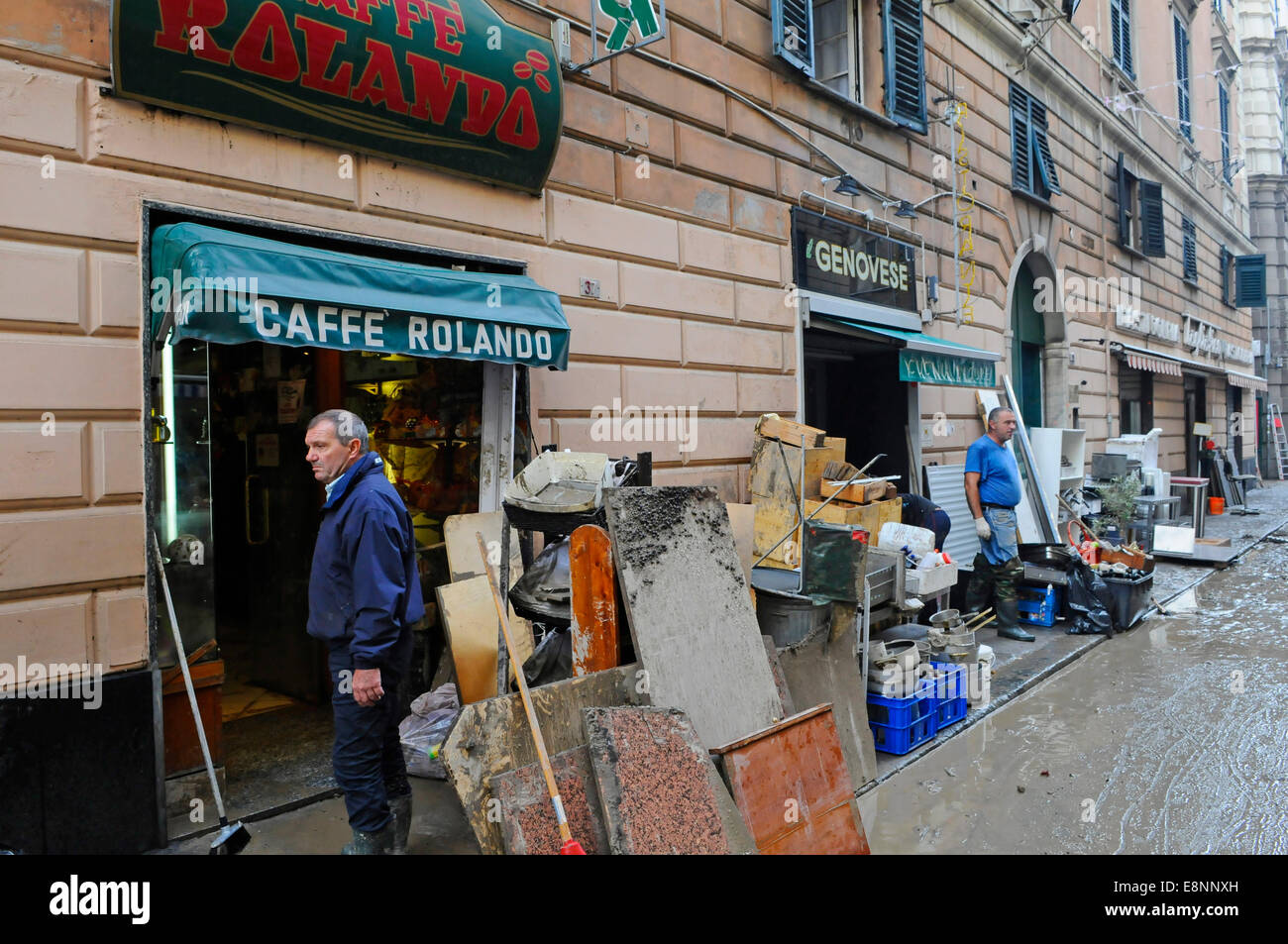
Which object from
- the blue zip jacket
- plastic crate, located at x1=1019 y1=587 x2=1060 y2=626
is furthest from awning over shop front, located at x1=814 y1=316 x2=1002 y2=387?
the blue zip jacket

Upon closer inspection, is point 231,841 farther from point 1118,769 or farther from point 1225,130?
point 1225,130

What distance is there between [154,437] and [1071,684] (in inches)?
247

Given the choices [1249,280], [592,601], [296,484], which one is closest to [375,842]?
[592,601]

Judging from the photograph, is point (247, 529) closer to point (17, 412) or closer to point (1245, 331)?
point (17, 412)

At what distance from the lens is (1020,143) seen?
12477mm

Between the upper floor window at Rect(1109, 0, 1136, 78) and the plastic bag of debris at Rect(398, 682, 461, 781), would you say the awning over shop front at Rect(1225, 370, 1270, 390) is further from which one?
the plastic bag of debris at Rect(398, 682, 461, 781)

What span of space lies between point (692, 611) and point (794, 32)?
20.4ft

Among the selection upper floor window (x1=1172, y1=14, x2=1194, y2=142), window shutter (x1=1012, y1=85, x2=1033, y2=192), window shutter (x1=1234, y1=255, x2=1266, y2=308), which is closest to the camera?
window shutter (x1=1012, y1=85, x2=1033, y2=192)

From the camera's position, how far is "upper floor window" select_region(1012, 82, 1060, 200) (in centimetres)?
1232

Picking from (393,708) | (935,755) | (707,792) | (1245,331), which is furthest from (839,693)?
(1245,331)

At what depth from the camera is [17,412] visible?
3.79 meters

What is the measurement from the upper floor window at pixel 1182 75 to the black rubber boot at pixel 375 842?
868 inches

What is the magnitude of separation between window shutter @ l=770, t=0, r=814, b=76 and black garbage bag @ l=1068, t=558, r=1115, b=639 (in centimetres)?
545

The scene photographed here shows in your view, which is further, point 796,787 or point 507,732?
point 796,787
